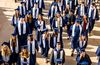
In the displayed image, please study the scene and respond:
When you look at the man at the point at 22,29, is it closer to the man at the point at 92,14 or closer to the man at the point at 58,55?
the man at the point at 58,55

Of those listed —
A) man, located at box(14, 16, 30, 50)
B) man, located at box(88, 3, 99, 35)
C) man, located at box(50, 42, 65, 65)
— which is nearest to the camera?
man, located at box(50, 42, 65, 65)

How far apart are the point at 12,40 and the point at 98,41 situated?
5031mm

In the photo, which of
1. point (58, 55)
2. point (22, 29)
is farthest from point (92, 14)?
point (58, 55)

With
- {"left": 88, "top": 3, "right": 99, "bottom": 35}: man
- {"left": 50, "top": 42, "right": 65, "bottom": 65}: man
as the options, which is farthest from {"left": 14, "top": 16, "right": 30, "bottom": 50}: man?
{"left": 88, "top": 3, "right": 99, "bottom": 35}: man

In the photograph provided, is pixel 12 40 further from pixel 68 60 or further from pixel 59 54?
pixel 68 60

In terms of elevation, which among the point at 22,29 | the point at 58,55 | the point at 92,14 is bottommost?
the point at 58,55

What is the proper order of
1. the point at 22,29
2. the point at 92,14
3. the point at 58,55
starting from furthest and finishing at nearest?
the point at 92,14, the point at 22,29, the point at 58,55

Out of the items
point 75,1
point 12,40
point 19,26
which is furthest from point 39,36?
point 75,1

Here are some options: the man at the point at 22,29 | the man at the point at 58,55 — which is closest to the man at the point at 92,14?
the man at the point at 22,29

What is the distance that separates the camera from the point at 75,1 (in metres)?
18.3

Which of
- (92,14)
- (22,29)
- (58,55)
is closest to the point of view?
(58,55)

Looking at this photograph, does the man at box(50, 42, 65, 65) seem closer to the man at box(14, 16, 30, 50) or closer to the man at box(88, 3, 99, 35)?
the man at box(14, 16, 30, 50)

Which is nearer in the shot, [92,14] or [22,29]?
[22,29]

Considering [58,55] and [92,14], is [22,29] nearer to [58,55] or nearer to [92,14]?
[58,55]
